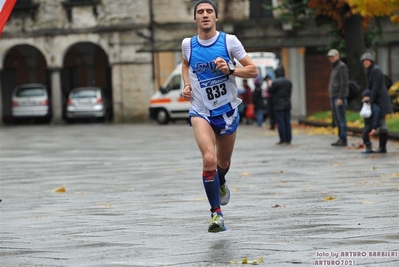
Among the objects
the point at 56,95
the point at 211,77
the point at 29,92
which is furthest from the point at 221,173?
the point at 56,95

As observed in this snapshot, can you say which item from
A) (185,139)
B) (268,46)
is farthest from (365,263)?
(268,46)

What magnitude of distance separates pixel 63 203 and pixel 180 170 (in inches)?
213

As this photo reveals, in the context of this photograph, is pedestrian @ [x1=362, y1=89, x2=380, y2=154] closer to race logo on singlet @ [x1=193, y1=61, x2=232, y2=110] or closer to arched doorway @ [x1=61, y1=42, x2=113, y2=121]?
race logo on singlet @ [x1=193, y1=61, x2=232, y2=110]

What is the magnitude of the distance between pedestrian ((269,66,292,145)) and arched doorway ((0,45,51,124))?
3176 centimetres

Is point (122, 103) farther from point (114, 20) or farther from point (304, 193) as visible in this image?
point (304, 193)

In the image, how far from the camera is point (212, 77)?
9.91 metres

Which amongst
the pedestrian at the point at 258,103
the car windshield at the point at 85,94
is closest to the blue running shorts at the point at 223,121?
the pedestrian at the point at 258,103

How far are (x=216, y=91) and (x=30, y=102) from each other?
4090 centimetres

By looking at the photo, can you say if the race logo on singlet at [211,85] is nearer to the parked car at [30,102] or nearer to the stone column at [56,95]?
the parked car at [30,102]

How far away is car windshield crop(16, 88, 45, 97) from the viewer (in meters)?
50.2

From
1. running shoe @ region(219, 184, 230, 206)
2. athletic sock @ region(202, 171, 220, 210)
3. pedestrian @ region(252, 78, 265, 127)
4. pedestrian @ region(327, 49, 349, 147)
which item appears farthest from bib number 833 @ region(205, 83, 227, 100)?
pedestrian @ region(252, 78, 265, 127)

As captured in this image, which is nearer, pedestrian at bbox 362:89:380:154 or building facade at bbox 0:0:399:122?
pedestrian at bbox 362:89:380:154

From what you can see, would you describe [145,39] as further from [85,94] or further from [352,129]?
[352,129]

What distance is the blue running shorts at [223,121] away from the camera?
32.6 feet
